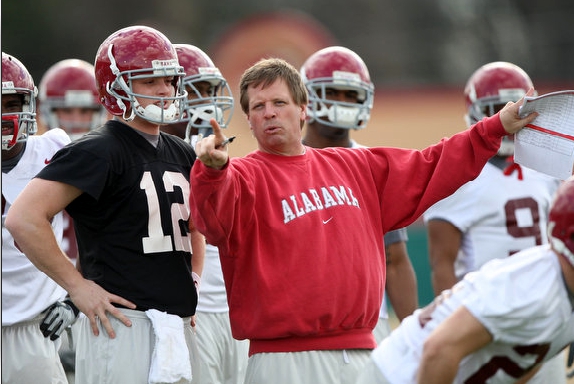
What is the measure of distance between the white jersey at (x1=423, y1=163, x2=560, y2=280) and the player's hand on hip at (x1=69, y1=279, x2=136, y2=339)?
7.90 feet

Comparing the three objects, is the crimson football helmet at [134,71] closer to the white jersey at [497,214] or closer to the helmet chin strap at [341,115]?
the helmet chin strap at [341,115]

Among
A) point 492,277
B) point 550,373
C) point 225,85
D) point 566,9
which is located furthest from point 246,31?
point 492,277

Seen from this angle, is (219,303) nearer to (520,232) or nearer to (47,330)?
(47,330)

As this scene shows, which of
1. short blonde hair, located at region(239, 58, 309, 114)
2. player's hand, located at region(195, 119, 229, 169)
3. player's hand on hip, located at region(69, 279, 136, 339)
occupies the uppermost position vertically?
short blonde hair, located at region(239, 58, 309, 114)

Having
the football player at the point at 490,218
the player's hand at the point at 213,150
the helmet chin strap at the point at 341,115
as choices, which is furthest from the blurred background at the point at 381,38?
the player's hand at the point at 213,150

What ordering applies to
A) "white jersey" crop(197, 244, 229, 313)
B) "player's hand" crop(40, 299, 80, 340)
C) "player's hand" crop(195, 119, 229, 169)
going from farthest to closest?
"white jersey" crop(197, 244, 229, 313), "player's hand" crop(40, 299, 80, 340), "player's hand" crop(195, 119, 229, 169)

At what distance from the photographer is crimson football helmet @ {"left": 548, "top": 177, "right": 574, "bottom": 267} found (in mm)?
3055

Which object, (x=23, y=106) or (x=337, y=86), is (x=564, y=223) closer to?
(x=23, y=106)

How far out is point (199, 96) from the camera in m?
5.43

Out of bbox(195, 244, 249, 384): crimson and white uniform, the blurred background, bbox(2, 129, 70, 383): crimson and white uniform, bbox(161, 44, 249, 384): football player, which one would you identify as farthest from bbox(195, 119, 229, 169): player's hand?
the blurred background

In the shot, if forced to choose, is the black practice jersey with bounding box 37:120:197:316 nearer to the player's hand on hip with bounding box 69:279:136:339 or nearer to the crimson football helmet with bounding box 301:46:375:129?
the player's hand on hip with bounding box 69:279:136:339

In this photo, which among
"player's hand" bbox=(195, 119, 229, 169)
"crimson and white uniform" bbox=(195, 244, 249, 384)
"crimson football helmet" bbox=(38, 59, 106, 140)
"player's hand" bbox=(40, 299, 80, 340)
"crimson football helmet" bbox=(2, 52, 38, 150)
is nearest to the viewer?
"player's hand" bbox=(195, 119, 229, 169)

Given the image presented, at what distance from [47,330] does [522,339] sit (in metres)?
2.24

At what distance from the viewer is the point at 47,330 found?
449cm
